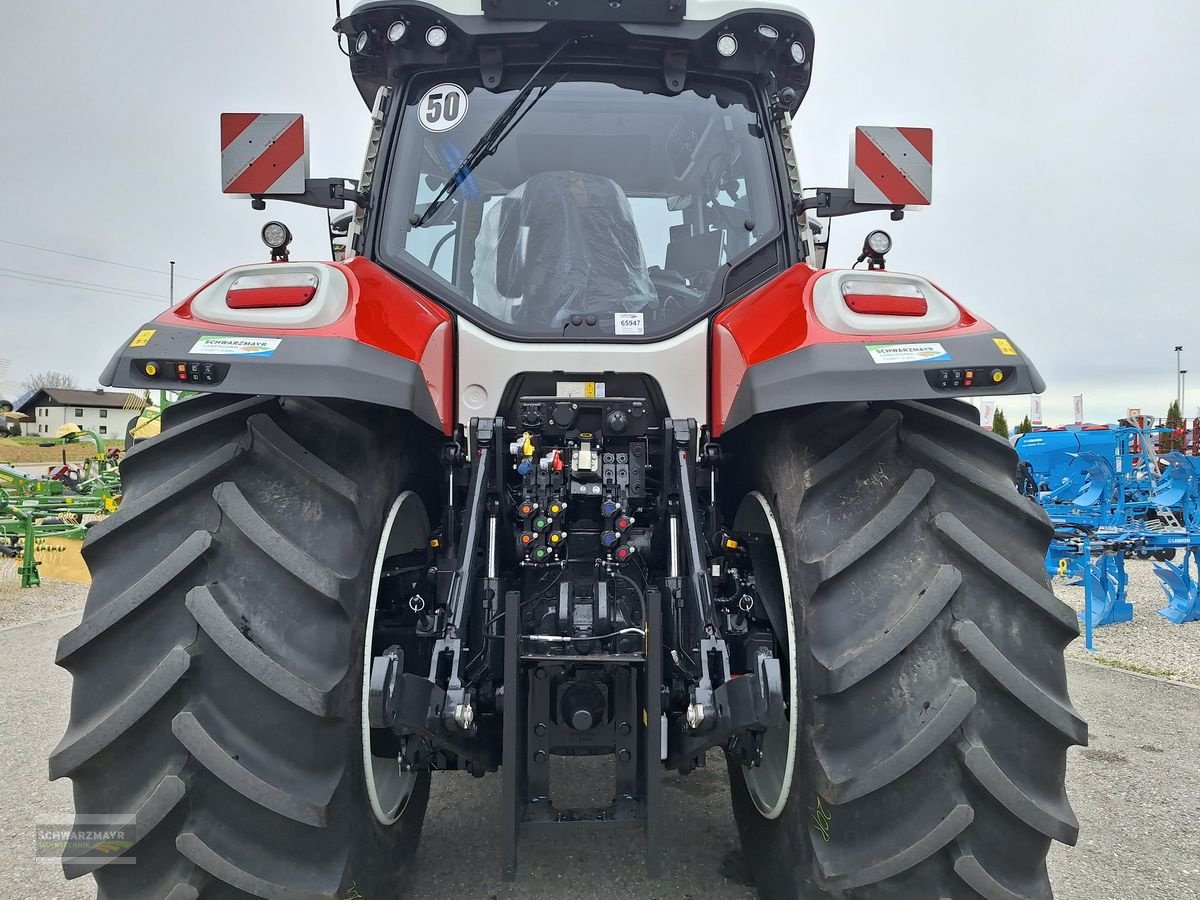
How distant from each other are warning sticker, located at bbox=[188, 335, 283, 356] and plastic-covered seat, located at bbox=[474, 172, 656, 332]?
30.0 inches

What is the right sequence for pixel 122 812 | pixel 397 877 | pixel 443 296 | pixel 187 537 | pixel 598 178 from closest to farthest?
1. pixel 122 812
2. pixel 187 537
3. pixel 397 877
4. pixel 443 296
5. pixel 598 178

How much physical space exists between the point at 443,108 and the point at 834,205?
1295 millimetres

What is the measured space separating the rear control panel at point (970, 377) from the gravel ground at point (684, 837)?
66.1 inches

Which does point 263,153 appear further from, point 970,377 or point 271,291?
point 970,377

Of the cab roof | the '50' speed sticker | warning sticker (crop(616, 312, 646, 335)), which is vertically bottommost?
warning sticker (crop(616, 312, 646, 335))

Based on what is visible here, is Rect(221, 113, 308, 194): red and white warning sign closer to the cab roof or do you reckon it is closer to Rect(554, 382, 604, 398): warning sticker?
the cab roof

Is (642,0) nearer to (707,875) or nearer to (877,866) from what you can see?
(877,866)

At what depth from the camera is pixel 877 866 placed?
152 cm

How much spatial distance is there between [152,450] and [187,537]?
0.27 meters

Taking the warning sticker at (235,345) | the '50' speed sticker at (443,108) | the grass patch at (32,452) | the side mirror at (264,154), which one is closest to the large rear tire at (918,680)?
the warning sticker at (235,345)

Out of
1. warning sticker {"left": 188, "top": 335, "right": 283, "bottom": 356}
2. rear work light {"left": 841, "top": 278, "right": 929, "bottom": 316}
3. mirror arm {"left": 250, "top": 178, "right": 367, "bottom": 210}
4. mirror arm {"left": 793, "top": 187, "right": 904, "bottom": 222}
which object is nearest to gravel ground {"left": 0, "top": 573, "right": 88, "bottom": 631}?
mirror arm {"left": 250, "top": 178, "right": 367, "bottom": 210}

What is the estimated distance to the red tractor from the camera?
153 cm

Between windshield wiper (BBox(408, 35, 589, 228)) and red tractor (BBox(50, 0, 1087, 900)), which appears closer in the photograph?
red tractor (BBox(50, 0, 1087, 900))

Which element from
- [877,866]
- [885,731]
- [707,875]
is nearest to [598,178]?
[885,731]
